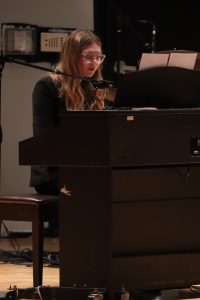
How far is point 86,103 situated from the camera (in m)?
3.83

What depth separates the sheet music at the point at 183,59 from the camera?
333cm

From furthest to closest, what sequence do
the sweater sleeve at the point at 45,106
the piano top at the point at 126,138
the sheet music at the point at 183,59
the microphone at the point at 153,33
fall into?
1. the microphone at the point at 153,33
2. the sweater sleeve at the point at 45,106
3. the sheet music at the point at 183,59
4. the piano top at the point at 126,138

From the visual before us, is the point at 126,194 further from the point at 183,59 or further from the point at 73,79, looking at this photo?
the point at 73,79

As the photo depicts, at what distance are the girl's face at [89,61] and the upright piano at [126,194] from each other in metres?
1.01

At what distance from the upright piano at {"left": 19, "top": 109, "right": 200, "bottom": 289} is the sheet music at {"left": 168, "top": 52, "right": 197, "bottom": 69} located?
0.65m

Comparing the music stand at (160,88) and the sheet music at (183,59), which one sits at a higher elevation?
the sheet music at (183,59)

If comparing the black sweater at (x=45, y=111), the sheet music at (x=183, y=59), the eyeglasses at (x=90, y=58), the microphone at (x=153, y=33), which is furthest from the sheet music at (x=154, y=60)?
the microphone at (x=153, y=33)

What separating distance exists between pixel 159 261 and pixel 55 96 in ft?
4.18

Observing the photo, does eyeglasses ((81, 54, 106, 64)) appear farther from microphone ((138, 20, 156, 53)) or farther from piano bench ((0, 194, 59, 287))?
microphone ((138, 20, 156, 53))

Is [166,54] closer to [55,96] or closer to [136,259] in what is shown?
[55,96]

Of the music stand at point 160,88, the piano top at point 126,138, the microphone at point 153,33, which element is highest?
the microphone at point 153,33

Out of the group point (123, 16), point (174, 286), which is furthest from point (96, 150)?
point (123, 16)

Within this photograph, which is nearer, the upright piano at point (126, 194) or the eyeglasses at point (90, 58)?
the upright piano at point (126, 194)

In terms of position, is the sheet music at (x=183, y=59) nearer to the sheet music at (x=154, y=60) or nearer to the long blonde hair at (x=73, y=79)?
the sheet music at (x=154, y=60)
